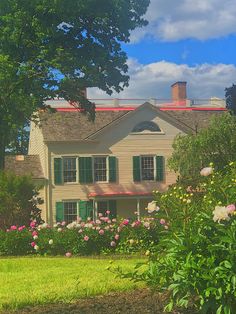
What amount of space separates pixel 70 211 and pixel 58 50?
12.2 metres

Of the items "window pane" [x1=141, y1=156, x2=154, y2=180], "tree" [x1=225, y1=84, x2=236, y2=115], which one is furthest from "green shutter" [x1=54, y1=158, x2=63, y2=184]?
"tree" [x1=225, y1=84, x2=236, y2=115]

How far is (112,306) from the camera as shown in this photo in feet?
19.1

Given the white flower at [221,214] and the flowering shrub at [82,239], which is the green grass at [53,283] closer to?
the white flower at [221,214]

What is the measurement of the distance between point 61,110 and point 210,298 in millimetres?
31876

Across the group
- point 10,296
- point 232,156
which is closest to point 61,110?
point 232,156

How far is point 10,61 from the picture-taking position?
2403 centimetres

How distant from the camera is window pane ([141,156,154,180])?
3425 centimetres

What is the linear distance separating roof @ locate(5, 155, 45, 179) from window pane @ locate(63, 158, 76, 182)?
156 cm

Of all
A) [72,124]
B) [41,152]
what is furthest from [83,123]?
[41,152]

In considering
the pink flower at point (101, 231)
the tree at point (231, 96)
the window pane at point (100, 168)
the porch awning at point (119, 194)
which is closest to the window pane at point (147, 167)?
the porch awning at point (119, 194)

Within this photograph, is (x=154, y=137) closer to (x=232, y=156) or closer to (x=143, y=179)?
(x=143, y=179)

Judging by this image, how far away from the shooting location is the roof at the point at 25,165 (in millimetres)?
34350

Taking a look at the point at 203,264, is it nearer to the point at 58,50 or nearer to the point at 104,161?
the point at 58,50

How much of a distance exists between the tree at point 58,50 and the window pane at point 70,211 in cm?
760
